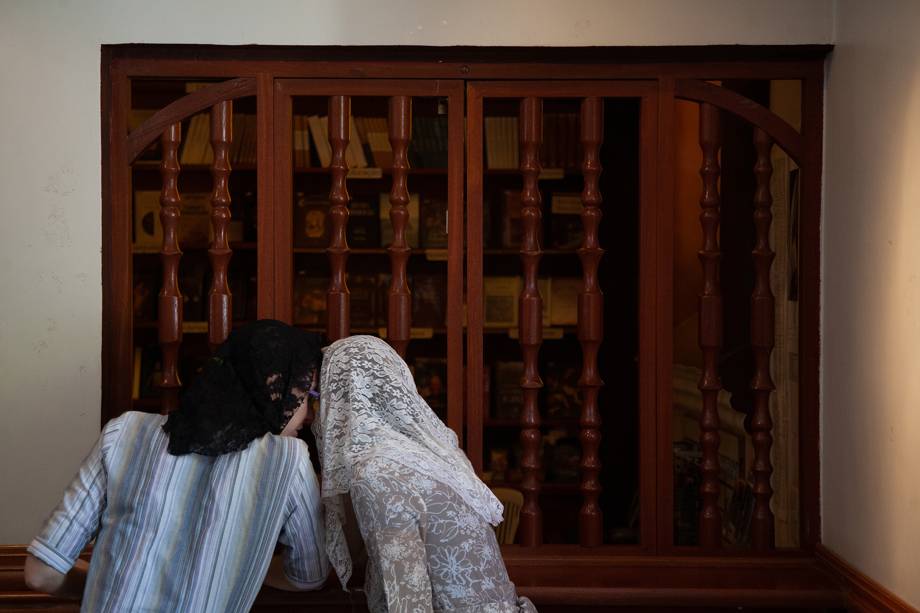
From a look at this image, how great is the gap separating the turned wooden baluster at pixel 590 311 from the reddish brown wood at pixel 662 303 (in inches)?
4.9

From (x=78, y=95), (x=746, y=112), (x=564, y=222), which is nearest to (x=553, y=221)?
(x=564, y=222)

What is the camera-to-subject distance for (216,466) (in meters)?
1.86

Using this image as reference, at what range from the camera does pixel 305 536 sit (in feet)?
6.38

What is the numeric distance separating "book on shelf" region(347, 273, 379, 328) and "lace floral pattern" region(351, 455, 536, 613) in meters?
2.49

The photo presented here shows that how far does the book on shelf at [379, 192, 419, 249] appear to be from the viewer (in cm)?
430

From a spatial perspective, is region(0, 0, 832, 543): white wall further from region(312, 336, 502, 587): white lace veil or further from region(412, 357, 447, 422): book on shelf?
region(412, 357, 447, 422): book on shelf

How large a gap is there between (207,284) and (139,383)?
538mm

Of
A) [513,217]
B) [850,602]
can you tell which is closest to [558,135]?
[513,217]

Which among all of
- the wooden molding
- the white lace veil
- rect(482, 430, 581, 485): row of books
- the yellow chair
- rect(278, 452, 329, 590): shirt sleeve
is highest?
the white lace veil

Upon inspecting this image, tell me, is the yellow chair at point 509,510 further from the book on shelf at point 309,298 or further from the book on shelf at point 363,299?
the book on shelf at point 309,298

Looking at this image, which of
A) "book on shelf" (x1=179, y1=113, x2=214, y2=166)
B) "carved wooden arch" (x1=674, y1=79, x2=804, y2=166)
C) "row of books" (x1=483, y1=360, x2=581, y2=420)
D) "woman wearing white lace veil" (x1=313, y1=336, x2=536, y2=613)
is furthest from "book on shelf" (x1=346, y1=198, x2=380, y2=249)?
"woman wearing white lace veil" (x1=313, y1=336, x2=536, y2=613)

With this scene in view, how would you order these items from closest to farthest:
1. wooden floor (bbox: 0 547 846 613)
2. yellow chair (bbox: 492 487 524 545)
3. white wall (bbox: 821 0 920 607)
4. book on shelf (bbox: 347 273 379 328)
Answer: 1. white wall (bbox: 821 0 920 607)
2. wooden floor (bbox: 0 547 846 613)
3. yellow chair (bbox: 492 487 524 545)
4. book on shelf (bbox: 347 273 379 328)

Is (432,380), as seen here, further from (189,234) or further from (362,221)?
(189,234)

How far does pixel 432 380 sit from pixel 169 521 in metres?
2.55
